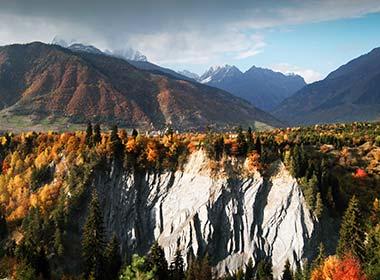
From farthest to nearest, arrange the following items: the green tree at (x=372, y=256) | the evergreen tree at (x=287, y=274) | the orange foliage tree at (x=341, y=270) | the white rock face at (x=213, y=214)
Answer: the white rock face at (x=213, y=214) < the evergreen tree at (x=287, y=274) < the green tree at (x=372, y=256) < the orange foliage tree at (x=341, y=270)

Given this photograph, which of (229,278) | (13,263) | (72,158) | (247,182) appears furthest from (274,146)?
(13,263)

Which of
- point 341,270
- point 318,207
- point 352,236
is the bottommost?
point 341,270

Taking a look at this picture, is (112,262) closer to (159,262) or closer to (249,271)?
(159,262)

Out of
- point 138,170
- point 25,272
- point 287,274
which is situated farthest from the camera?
point 138,170

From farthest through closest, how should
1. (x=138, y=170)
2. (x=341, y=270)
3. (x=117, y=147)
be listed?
(x=117, y=147) < (x=138, y=170) < (x=341, y=270)

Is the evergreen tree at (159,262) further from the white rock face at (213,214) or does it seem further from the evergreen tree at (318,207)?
the evergreen tree at (318,207)

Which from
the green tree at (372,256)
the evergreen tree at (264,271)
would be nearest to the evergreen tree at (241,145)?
the evergreen tree at (264,271)

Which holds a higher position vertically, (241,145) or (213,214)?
(241,145)

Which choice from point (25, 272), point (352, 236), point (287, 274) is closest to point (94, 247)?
point (25, 272)
